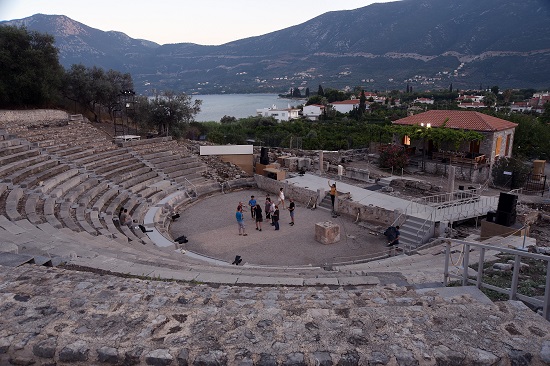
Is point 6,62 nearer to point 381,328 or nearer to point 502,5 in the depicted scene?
point 381,328

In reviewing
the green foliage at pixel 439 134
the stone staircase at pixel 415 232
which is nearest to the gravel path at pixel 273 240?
the stone staircase at pixel 415 232

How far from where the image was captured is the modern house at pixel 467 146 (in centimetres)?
2673

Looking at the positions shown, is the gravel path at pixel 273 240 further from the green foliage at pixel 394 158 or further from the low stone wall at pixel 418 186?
the green foliage at pixel 394 158

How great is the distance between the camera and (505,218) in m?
12.9

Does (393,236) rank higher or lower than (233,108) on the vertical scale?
lower

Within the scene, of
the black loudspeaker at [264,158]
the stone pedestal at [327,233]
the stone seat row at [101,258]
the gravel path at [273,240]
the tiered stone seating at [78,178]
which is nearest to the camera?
the stone seat row at [101,258]

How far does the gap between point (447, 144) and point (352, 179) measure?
11.0 meters

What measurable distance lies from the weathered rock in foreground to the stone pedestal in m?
9.86

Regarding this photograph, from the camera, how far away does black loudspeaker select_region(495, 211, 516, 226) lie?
1282 centimetres

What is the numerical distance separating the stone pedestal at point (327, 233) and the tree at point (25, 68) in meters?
22.0

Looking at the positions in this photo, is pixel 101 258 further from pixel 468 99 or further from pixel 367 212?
pixel 468 99

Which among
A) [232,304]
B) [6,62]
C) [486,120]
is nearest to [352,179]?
[486,120]

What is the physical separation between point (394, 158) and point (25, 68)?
2642 cm

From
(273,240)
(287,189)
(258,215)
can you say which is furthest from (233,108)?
(273,240)
